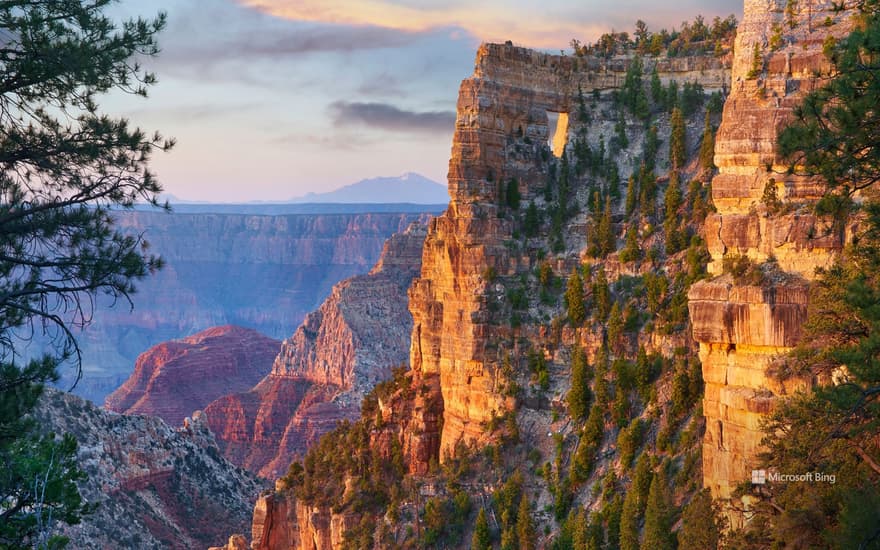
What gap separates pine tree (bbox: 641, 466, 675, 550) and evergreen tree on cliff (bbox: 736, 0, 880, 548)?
26.5 ft

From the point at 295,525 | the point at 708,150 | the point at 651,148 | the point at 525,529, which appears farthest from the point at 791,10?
the point at 295,525

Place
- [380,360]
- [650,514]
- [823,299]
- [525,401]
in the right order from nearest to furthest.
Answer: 1. [823,299]
2. [650,514]
3. [525,401]
4. [380,360]

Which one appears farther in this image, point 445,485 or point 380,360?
point 380,360

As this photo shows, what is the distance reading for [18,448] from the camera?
1174 inches

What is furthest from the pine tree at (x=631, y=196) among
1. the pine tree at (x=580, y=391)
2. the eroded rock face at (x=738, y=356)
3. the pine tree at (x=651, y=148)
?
the eroded rock face at (x=738, y=356)

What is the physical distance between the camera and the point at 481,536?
214 ft

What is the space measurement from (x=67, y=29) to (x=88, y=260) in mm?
5498

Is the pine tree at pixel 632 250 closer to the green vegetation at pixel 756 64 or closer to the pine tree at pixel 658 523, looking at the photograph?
the pine tree at pixel 658 523

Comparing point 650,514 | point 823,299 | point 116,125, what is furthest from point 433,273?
point 116,125

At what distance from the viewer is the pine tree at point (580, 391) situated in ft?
215

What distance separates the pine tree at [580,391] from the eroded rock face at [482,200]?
19.9 ft

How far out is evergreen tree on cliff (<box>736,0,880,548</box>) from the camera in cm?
2827

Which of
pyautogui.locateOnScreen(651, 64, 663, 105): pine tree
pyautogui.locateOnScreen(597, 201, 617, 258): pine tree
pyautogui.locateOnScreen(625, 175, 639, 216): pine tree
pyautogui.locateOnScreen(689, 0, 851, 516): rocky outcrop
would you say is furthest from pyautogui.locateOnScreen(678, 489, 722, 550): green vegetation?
pyautogui.locateOnScreen(651, 64, 663, 105): pine tree

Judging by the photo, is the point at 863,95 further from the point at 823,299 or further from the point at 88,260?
the point at 88,260
